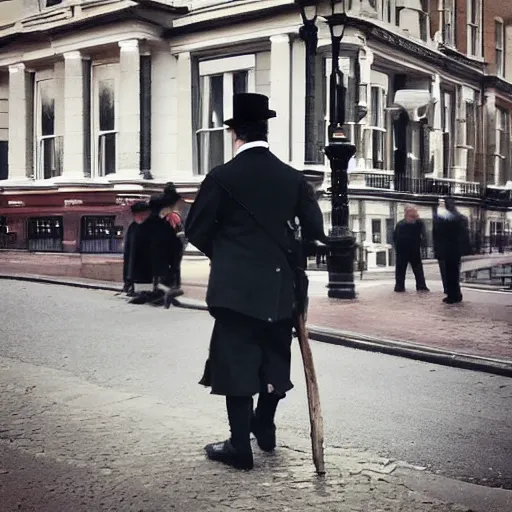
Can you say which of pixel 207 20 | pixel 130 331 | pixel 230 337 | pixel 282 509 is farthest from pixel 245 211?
pixel 207 20

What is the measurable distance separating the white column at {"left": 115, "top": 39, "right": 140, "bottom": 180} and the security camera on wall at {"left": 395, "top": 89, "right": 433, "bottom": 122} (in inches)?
140

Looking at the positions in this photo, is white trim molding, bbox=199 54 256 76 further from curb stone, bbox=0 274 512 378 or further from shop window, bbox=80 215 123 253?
curb stone, bbox=0 274 512 378

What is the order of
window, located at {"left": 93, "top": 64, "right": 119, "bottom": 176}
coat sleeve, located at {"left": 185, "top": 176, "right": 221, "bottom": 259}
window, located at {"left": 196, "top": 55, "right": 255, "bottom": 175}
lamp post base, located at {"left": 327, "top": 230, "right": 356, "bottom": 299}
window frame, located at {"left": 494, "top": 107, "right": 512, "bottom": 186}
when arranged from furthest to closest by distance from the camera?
window, located at {"left": 93, "top": 64, "right": 119, "bottom": 176} < window, located at {"left": 196, "top": 55, "right": 255, "bottom": 175} < lamp post base, located at {"left": 327, "top": 230, "right": 356, "bottom": 299} < window frame, located at {"left": 494, "top": 107, "right": 512, "bottom": 186} < coat sleeve, located at {"left": 185, "top": 176, "right": 221, "bottom": 259}

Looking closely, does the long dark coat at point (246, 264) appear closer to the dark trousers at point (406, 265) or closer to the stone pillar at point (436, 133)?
the dark trousers at point (406, 265)

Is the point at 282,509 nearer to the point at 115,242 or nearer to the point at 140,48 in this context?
the point at 115,242

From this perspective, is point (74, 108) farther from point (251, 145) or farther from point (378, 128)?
point (251, 145)

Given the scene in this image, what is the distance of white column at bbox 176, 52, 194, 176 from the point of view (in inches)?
416

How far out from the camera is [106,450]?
13.4ft

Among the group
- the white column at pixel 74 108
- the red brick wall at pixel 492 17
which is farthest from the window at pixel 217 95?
the red brick wall at pixel 492 17

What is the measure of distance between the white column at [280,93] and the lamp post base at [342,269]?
138 cm

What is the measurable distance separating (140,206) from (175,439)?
606cm

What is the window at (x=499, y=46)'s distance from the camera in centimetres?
823

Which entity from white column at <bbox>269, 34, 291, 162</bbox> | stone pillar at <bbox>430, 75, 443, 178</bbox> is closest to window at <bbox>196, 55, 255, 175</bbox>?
white column at <bbox>269, 34, 291, 162</bbox>

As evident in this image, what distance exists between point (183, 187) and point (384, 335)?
3.35 meters
